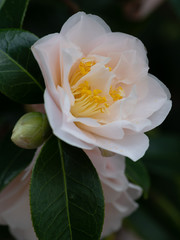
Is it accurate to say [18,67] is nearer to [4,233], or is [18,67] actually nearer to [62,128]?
[62,128]

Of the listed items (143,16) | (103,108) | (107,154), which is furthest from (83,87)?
(143,16)

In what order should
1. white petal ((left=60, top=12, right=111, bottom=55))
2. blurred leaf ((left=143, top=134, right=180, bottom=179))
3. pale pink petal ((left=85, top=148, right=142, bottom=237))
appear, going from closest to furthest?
white petal ((left=60, top=12, right=111, bottom=55))
pale pink petal ((left=85, top=148, right=142, bottom=237))
blurred leaf ((left=143, top=134, right=180, bottom=179))

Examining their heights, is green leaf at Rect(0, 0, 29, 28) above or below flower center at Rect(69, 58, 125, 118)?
above

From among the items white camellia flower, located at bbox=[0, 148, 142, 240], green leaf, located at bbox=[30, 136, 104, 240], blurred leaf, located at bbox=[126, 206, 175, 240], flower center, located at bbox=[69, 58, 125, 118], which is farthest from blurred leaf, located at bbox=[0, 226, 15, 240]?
flower center, located at bbox=[69, 58, 125, 118]

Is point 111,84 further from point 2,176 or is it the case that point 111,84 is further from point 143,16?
point 143,16

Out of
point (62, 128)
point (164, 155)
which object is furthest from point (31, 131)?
point (164, 155)

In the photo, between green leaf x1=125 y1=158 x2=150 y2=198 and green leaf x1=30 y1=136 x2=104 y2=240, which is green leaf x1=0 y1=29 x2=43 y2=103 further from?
green leaf x1=125 y1=158 x2=150 y2=198

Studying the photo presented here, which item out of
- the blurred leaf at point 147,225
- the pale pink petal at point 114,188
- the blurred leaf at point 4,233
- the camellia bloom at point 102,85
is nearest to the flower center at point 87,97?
the camellia bloom at point 102,85
